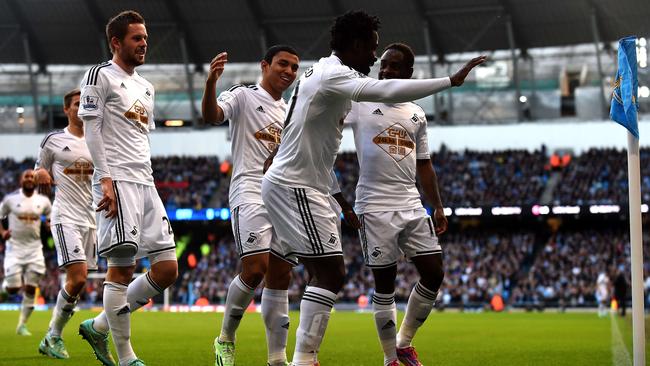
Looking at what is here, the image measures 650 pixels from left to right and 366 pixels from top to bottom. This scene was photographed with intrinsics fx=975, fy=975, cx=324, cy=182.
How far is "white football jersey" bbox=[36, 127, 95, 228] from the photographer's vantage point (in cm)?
1068

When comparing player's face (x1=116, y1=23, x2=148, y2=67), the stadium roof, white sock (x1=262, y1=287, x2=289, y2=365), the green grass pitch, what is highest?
the stadium roof

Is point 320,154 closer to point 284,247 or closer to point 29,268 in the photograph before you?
point 284,247

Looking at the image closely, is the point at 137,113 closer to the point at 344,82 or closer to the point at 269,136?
the point at 269,136

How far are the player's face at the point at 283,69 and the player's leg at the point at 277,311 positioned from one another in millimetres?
1770

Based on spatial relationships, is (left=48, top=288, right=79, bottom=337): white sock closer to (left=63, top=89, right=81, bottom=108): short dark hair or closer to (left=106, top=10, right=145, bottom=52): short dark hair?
(left=63, top=89, right=81, bottom=108): short dark hair

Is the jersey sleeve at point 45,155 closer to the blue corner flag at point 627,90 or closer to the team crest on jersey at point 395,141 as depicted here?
the team crest on jersey at point 395,141

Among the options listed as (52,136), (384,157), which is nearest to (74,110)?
(52,136)

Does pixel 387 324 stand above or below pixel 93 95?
below

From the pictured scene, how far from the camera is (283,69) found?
28.8 feet

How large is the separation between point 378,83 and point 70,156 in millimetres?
5654

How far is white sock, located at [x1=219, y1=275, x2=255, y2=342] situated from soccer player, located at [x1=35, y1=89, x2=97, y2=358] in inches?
110

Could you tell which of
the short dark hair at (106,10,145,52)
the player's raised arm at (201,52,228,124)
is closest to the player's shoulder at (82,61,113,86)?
the short dark hair at (106,10,145,52)

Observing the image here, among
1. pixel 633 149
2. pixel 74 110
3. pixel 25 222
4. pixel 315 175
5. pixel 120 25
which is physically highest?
pixel 120 25

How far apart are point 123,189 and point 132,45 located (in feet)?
3.94
